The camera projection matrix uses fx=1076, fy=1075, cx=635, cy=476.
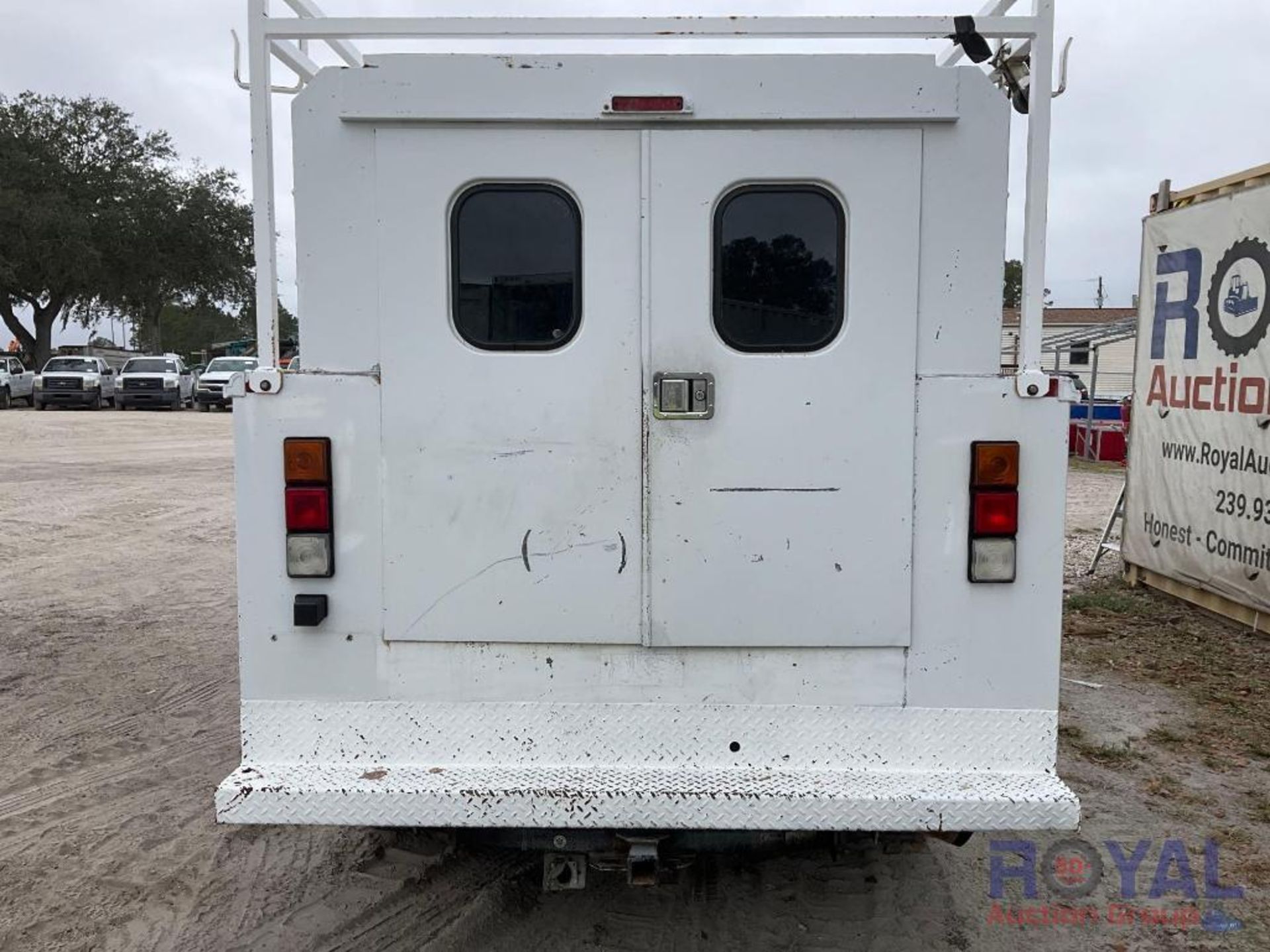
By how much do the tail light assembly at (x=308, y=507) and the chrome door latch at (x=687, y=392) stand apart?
1.00 meters

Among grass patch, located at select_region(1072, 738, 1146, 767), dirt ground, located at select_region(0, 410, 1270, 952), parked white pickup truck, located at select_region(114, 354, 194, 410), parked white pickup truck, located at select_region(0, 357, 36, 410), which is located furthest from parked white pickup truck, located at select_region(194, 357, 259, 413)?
grass patch, located at select_region(1072, 738, 1146, 767)

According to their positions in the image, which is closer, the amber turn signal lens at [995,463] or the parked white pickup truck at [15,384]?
the amber turn signal lens at [995,463]

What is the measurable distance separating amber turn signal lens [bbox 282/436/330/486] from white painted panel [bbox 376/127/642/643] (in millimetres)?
182

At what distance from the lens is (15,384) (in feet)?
119

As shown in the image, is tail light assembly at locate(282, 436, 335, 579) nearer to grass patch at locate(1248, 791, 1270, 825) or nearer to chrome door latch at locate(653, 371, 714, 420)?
chrome door latch at locate(653, 371, 714, 420)

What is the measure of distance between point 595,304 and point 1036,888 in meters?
2.82

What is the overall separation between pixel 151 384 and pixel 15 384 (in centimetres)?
598

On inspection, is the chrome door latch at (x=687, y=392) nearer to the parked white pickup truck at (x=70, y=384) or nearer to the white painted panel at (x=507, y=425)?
the white painted panel at (x=507, y=425)

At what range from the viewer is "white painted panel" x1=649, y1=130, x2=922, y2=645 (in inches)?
122

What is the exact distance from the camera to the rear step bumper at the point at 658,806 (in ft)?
9.98

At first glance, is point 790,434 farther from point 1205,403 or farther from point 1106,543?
point 1106,543

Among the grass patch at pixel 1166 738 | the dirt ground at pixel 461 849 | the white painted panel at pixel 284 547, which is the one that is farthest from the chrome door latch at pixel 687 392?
the grass patch at pixel 1166 738

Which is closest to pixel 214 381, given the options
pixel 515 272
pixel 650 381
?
pixel 515 272

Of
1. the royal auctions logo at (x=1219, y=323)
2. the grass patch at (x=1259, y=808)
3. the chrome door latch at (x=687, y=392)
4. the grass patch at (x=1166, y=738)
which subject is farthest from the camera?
the royal auctions logo at (x=1219, y=323)
